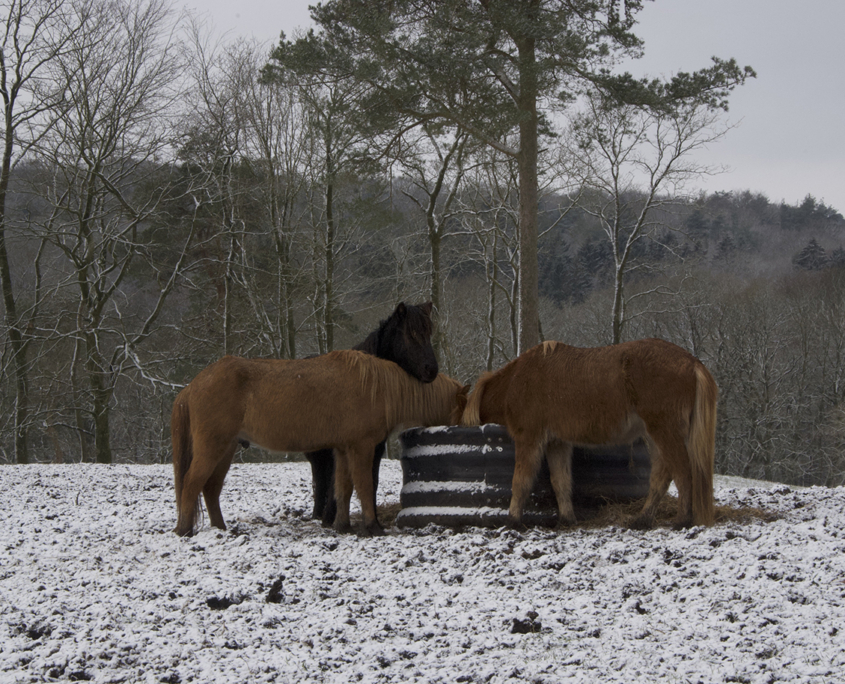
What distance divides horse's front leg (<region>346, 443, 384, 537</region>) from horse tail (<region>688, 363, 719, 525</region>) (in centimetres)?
256

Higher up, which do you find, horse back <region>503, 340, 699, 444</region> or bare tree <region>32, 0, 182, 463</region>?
bare tree <region>32, 0, 182, 463</region>

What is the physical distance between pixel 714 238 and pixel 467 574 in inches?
2333

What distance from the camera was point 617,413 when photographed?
538 centimetres

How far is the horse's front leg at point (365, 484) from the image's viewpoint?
5.82m

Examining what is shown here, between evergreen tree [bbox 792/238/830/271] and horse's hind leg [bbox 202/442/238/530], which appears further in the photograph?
evergreen tree [bbox 792/238/830/271]

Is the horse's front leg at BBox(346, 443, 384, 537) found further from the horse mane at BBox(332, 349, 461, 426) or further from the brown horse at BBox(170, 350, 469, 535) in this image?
the horse mane at BBox(332, 349, 461, 426)

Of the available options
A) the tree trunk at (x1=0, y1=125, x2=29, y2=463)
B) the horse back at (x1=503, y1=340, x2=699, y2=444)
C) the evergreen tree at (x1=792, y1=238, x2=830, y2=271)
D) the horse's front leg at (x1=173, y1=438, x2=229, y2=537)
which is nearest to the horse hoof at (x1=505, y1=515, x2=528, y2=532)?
the horse back at (x1=503, y1=340, x2=699, y2=444)

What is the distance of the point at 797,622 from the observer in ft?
10.3

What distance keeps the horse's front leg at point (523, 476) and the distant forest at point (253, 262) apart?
767 cm

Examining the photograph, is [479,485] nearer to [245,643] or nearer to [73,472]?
[245,643]

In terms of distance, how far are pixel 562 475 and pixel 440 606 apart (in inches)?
89.9

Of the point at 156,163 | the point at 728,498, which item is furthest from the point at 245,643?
the point at 156,163

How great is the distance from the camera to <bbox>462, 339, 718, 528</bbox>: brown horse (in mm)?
5184

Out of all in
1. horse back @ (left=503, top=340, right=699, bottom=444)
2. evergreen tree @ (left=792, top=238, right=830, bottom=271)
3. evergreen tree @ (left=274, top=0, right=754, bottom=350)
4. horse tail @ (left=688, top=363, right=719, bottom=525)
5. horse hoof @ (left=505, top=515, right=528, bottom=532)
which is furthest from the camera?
evergreen tree @ (left=792, top=238, right=830, bottom=271)
